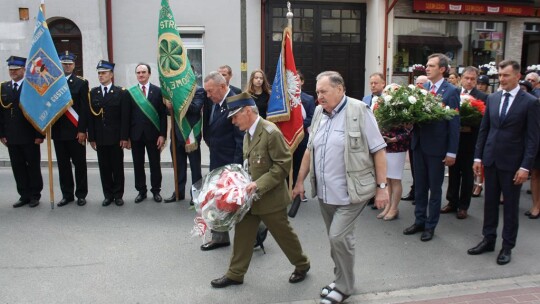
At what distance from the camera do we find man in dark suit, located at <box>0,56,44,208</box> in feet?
22.6

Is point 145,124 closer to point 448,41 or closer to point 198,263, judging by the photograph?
point 198,263

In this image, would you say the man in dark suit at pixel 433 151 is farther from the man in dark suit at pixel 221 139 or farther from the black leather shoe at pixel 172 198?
the black leather shoe at pixel 172 198

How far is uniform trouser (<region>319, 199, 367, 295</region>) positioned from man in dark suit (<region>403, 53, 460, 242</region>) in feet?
6.49

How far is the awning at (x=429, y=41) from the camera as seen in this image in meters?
15.7

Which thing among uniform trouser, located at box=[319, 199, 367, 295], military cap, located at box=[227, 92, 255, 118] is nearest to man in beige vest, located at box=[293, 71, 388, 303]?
uniform trouser, located at box=[319, 199, 367, 295]

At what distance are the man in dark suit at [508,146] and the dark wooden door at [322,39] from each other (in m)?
10.8

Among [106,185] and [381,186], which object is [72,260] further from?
[381,186]

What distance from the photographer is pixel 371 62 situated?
15.7 metres

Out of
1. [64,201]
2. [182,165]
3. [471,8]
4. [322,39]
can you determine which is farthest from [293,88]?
[471,8]

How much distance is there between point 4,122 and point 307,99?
4471mm

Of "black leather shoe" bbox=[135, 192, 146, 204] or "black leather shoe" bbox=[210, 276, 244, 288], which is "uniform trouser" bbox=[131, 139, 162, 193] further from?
"black leather shoe" bbox=[210, 276, 244, 288]

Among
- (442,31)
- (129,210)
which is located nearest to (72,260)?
(129,210)

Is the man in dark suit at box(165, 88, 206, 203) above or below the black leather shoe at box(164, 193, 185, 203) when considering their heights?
above

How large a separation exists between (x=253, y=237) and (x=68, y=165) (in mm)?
4052
